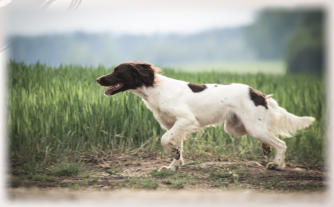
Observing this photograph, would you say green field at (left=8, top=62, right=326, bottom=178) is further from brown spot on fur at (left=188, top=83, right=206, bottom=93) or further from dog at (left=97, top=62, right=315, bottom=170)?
brown spot on fur at (left=188, top=83, right=206, bottom=93)

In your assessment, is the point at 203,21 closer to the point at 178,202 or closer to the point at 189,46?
the point at 189,46

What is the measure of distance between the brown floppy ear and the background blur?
7.6 inches

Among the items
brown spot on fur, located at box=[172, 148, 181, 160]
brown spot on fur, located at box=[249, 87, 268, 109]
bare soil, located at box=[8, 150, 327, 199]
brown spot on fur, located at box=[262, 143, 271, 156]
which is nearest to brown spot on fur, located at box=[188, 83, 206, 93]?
brown spot on fur, located at box=[249, 87, 268, 109]

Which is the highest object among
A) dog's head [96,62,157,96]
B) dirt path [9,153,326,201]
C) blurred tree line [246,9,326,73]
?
blurred tree line [246,9,326,73]

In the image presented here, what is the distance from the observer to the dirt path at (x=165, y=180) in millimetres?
3469

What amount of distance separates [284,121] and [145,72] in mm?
1340

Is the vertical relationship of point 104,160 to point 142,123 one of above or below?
below

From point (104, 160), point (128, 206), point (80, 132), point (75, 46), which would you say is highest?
point (75, 46)

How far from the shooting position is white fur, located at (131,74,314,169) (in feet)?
11.9

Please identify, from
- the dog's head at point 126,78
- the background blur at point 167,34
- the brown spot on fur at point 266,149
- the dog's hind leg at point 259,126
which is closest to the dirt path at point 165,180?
the brown spot on fur at point 266,149

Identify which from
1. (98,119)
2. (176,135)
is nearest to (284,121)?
(176,135)

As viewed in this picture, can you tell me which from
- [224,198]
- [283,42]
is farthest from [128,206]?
[283,42]

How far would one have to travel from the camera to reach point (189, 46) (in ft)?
12.9

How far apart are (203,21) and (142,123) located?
1.14m
